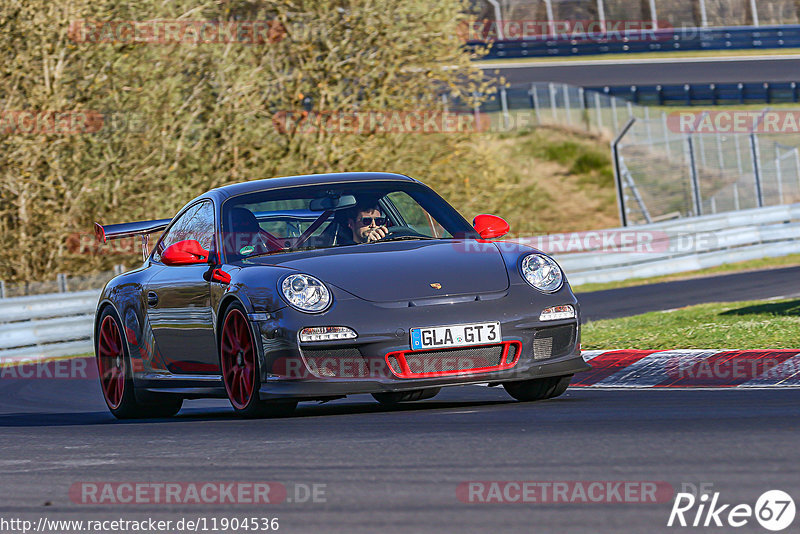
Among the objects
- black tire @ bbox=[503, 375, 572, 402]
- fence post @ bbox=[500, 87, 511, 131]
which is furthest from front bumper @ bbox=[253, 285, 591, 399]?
fence post @ bbox=[500, 87, 511, 131]

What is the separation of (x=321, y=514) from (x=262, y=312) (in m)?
2.60

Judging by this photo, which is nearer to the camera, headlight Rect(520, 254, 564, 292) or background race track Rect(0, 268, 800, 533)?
background race track Rect(0, 268, 800, 533)

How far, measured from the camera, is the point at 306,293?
7.10 meters

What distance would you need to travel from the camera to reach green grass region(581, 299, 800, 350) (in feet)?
32.2

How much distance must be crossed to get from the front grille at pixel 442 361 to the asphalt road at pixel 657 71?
37298 mm

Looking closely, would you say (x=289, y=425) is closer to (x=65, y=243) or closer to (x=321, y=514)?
(x=321, y=514)

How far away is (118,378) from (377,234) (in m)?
2.22

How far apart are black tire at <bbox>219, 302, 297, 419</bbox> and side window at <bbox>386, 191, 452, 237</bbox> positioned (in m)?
1.32

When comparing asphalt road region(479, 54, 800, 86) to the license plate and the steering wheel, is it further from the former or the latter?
the license plate

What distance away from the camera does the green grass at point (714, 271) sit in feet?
69.1

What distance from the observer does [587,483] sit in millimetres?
4785

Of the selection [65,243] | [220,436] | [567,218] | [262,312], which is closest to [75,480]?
[220,436]

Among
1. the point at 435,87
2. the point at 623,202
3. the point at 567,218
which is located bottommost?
the point at 567,218

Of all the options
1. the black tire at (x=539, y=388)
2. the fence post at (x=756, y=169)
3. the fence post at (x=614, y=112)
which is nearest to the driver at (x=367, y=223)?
the black tire at (x=539, y=388)
